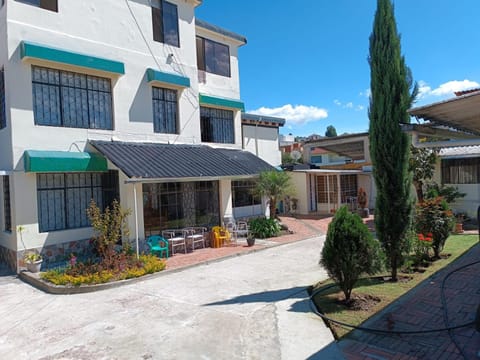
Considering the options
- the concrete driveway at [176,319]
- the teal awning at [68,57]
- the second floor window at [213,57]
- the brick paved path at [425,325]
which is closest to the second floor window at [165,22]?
the second floor window at [213,57]

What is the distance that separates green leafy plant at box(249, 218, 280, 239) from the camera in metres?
18.2

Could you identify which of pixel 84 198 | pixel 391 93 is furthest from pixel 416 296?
pixel 84 198

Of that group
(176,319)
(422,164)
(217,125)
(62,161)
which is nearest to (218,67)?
(217,125)

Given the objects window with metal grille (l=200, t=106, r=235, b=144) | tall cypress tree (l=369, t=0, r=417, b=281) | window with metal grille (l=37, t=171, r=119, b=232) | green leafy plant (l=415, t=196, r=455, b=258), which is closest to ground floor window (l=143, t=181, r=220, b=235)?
window with metal grille (l=37, t=171, r=119, b=232)

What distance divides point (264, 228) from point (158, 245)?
20.1ft

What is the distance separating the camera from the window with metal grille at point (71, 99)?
1319cm

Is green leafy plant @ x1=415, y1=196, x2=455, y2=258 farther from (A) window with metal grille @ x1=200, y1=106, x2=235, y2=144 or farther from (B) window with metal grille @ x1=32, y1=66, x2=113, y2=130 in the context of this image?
(B) window with metal grille @ x1=32, y1=66, x2=113, y2=130

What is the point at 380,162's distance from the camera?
9.16 metres

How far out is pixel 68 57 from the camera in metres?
13.3

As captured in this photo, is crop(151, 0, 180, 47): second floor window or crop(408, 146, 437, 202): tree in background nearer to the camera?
crop(151, 0, 180, 47): second floor window

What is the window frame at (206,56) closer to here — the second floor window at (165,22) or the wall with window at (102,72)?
the wall with window at (102,72)

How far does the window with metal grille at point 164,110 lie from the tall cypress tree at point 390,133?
10863 mm

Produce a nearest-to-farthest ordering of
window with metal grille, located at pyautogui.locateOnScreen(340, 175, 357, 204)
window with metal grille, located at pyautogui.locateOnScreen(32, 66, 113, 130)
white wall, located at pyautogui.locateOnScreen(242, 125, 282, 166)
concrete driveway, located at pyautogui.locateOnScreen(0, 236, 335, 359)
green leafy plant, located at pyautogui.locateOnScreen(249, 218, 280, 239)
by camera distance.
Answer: concrete driveway, located at pyautogui.locateOnScreen(0, 236, 335, 359) → window with metal grille, located at pyautogui.locateOnScreen(32, 66, 113, 130) → green leafy plant, located at pyautogui.locateOnScreen(249, 218, 280, 239) → white wall, located at pyautogui.locateOnScreen(242, 125, 282, 166) → window with metal grille, located at pyautogui.locateOnScreen(340, 175, 357, 204)

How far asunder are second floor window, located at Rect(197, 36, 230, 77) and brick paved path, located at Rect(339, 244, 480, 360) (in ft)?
52.7
